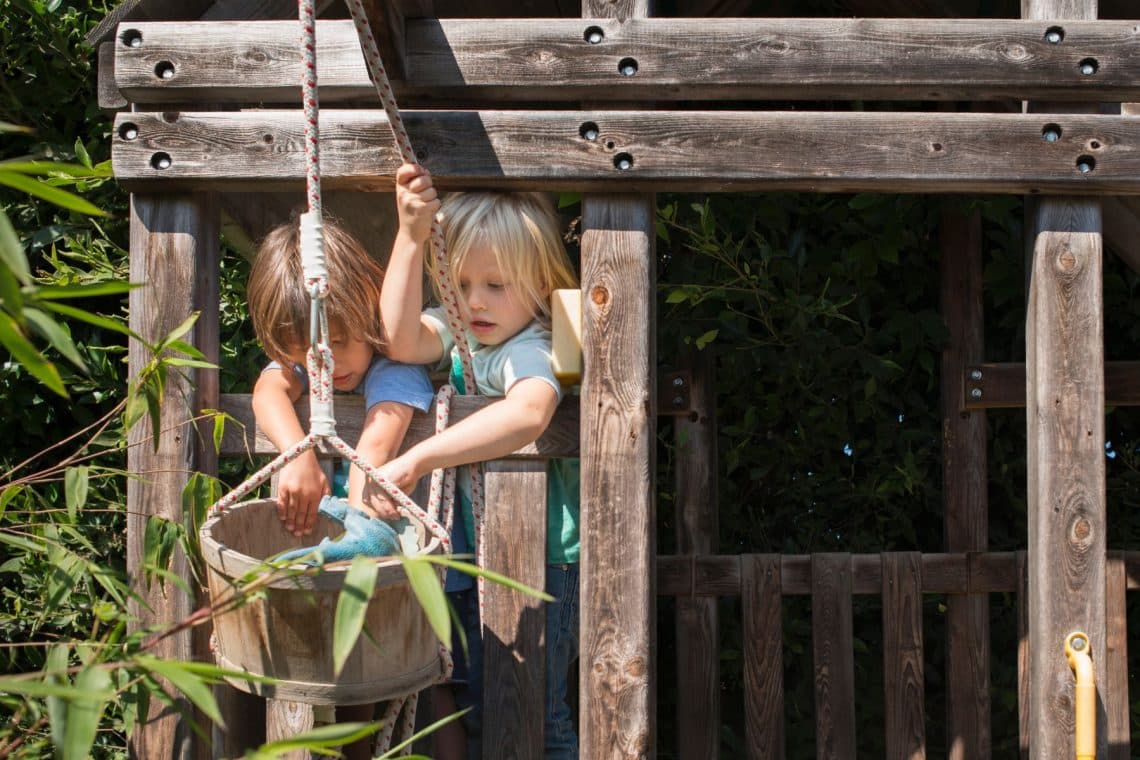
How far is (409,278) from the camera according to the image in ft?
9.25

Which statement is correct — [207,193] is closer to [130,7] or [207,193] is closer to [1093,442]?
[130,7]

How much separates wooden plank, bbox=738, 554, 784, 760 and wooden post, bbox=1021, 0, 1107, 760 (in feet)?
3.51

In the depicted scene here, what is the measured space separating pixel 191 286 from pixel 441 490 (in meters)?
0.69

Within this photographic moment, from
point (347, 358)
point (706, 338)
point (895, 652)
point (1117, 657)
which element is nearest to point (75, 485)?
point (347, 358)

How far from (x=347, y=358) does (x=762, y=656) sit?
1649mm

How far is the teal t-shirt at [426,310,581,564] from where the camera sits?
9.68 ft

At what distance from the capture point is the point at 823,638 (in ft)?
12.9

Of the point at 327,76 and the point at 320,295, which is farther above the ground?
the point at 327,76

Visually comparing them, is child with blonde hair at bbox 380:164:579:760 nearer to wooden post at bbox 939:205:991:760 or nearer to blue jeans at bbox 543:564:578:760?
blue jeans at bbox 543:564:578:760

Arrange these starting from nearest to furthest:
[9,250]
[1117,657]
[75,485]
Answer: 1. [9,250]
2. [75,485]
3. [1117,657]

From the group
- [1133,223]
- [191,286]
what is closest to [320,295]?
[191,286]

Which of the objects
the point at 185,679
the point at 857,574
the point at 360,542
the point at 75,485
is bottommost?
the point at 857,574

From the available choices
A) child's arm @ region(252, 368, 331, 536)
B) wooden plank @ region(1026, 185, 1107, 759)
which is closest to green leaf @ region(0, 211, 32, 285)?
child's arm @ region(252, 368, 331, 536)

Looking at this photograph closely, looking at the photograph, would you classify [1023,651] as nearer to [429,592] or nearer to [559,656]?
[559,656]
